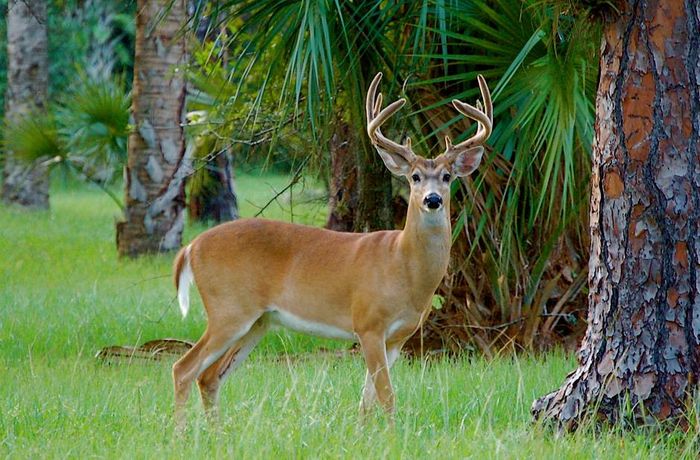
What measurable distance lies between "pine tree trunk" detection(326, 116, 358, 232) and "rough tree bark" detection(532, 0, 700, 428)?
12.1 ft

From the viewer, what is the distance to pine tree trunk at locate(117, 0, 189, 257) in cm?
1310

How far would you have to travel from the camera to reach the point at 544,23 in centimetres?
636

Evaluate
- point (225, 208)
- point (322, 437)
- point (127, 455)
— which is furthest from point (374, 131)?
point (225, 208)

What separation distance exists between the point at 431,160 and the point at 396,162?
0.64 feet

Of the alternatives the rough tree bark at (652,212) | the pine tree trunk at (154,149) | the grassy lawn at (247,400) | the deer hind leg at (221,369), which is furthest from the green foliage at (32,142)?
the rough tree bark at (652,212)

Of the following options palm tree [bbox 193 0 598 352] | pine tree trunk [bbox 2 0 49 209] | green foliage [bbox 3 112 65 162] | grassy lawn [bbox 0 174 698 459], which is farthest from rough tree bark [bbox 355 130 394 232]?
pine tree trunk [bbox 2 0 49 209]

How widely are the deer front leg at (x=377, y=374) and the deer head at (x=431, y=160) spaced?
68 cm

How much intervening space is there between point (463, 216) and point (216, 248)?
1.65 metres

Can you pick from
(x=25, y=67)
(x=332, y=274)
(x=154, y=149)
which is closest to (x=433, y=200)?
(x=332, y=274)

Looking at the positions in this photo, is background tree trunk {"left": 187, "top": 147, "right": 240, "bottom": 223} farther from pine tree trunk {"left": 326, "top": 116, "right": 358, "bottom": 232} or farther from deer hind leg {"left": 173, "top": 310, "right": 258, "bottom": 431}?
deer hind leg {"left": 173, "top": 310, "right": 258, "bottom": 431}

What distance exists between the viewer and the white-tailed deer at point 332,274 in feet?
20.6

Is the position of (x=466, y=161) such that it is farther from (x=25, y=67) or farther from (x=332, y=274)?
(x=25, y=67)

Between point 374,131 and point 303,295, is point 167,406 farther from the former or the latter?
point 374,131

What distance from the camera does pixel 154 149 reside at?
13.2 metres
